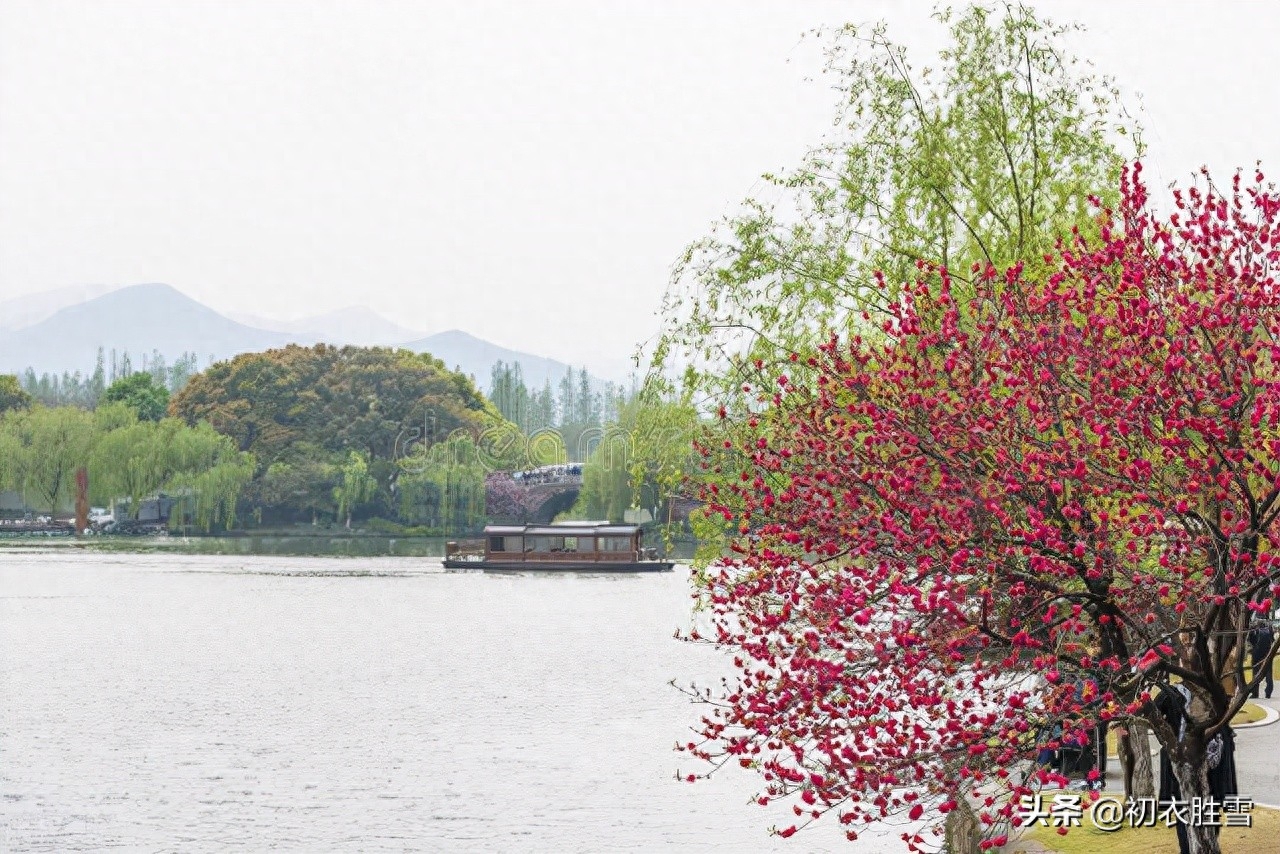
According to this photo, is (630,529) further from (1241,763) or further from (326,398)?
(1241,763)

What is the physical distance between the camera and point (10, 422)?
97.2m

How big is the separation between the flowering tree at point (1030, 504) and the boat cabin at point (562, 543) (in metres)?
64.1

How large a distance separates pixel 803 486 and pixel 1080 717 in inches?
78.8

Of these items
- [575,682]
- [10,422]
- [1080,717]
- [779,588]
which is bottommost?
[575,682]

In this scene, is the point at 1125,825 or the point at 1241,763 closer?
the point at 1125,825

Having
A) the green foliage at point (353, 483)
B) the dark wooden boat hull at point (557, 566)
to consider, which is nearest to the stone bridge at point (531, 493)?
the green foliage at point (353, 483)

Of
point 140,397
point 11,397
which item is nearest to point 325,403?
point 140,397

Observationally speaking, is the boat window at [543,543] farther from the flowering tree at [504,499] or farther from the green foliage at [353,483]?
the green foliage at [353,483]

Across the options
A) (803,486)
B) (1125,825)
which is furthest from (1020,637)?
(1125,825)

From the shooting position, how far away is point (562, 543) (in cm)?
7525

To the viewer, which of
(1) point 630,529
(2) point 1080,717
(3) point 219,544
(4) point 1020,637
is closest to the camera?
(4) point 1020,637

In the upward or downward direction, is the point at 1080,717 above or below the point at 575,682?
above

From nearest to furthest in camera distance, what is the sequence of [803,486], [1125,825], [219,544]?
[803,486], [1125,825], [219,544]

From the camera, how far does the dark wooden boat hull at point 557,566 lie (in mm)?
72250
